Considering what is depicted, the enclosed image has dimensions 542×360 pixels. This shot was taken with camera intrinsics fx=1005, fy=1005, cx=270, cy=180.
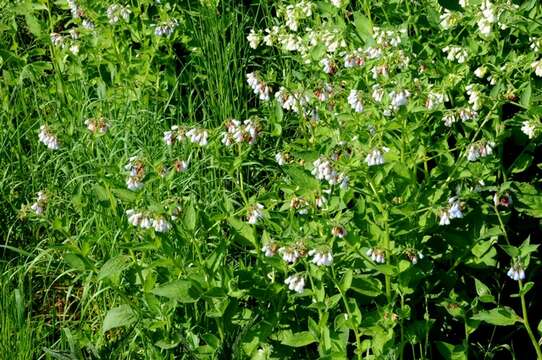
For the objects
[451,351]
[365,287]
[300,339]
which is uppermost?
[365,287]

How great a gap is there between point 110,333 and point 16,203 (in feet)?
2.60

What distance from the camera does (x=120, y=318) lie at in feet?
10.1

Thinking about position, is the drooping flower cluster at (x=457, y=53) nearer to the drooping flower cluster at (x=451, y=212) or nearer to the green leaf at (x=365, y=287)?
the drooping flower cluster at (x=451, y=212)

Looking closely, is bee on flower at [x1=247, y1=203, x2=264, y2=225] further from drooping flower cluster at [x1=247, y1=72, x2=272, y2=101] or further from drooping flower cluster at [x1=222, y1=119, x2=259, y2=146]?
drooping flower cluster at [x1=247, y1=72, x2=272, y2=101]

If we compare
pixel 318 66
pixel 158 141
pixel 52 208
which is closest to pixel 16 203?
pixel 52 208

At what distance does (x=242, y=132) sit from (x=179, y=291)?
0.49 meters

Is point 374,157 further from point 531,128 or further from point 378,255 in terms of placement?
point 531,128

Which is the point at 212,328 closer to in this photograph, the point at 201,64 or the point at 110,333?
the point at 110,333

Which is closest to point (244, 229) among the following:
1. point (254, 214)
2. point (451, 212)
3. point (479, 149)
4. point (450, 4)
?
point (254, 214)

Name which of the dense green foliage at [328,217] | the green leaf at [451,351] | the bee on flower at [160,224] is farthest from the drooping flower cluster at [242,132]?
the green leaf at [451,351]

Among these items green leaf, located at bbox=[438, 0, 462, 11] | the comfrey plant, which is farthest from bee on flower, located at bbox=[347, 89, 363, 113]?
green leaf, located at bbox=[438, 0, 462, 11]

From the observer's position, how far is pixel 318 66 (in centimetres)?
361

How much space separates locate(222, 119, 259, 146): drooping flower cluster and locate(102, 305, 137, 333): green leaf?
2.00 feet

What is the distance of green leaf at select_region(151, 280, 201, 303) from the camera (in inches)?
112
